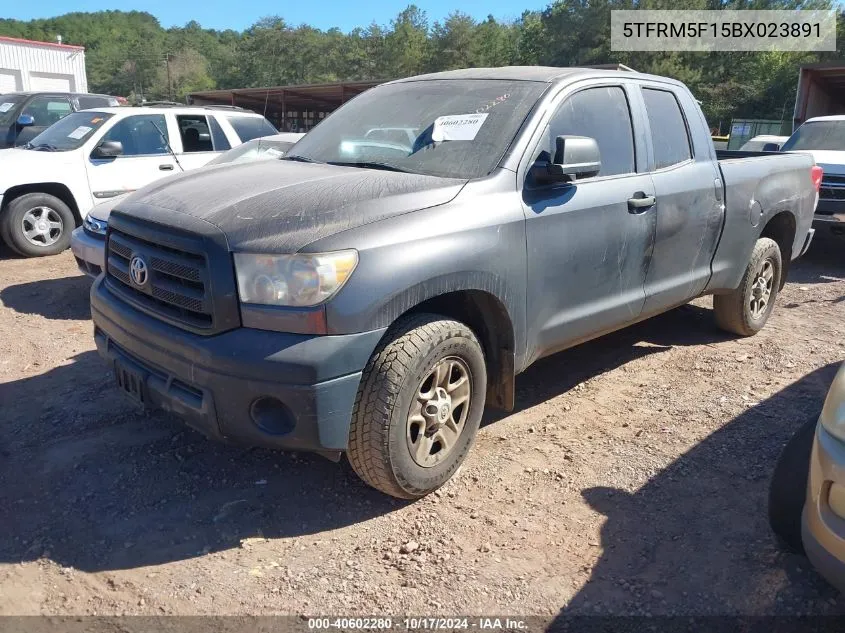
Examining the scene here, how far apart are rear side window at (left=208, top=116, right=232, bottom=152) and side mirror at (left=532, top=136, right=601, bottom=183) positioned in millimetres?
6145

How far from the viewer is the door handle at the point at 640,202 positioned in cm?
396

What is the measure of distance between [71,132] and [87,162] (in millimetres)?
650

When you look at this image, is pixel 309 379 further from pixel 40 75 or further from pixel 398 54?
pixel 398 54

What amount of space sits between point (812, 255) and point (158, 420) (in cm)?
874

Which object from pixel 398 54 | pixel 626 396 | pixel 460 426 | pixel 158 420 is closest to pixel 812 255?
pixel 626 396

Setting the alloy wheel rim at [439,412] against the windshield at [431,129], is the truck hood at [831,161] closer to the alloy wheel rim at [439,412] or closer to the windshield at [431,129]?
the windshield at [431,129]

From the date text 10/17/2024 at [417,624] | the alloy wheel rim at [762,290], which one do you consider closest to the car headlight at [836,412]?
the date text 10/17/2024 at [417,624]

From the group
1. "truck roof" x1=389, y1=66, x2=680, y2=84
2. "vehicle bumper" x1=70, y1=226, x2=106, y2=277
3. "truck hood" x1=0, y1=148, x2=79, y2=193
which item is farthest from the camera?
"truck hood" x1=0, y1=148, x2=79, y2=193

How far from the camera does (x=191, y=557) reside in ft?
9.44

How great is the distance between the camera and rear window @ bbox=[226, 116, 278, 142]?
8.98 m

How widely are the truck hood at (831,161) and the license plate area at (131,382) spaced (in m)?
8.47

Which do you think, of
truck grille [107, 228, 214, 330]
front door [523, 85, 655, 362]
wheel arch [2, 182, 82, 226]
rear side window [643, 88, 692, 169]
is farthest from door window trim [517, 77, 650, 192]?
wheel arch [2, 182, 82, 226]

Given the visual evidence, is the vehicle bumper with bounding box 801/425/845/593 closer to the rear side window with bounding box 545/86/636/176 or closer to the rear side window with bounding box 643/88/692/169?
the rear side window with bounding box 545/86/636/176

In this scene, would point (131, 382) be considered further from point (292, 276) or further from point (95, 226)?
point (95, 226)
